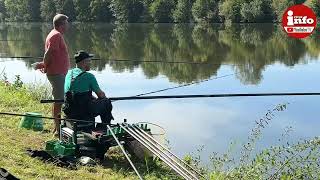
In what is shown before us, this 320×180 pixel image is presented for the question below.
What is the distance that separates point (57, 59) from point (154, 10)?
57.7 meters

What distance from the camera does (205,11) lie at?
192 ft

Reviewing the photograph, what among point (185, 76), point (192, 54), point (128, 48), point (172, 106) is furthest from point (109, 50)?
point (172, 106)

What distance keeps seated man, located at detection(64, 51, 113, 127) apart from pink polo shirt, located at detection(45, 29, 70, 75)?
32.1 inches

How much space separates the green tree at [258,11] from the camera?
52.0 meters

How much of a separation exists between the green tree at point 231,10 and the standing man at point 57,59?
Result: 162 feet

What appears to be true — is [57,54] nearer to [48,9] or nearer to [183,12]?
[183,12]

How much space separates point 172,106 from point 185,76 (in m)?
5.81

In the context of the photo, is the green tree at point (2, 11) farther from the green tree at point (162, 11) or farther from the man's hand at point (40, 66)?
the man's hand at point (40, 66)

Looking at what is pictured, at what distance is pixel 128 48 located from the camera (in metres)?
28.2

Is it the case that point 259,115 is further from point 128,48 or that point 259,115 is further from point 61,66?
point 128,48

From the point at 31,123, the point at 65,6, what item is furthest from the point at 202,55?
the point at 65,6

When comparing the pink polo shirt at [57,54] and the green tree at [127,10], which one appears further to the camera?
the green tree at [127,10]

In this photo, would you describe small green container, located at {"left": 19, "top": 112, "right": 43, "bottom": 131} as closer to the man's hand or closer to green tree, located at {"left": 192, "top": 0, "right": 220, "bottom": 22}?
the man's hand

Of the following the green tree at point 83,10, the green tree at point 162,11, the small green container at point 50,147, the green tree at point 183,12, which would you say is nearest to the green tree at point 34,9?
the green tree at point 83,10
